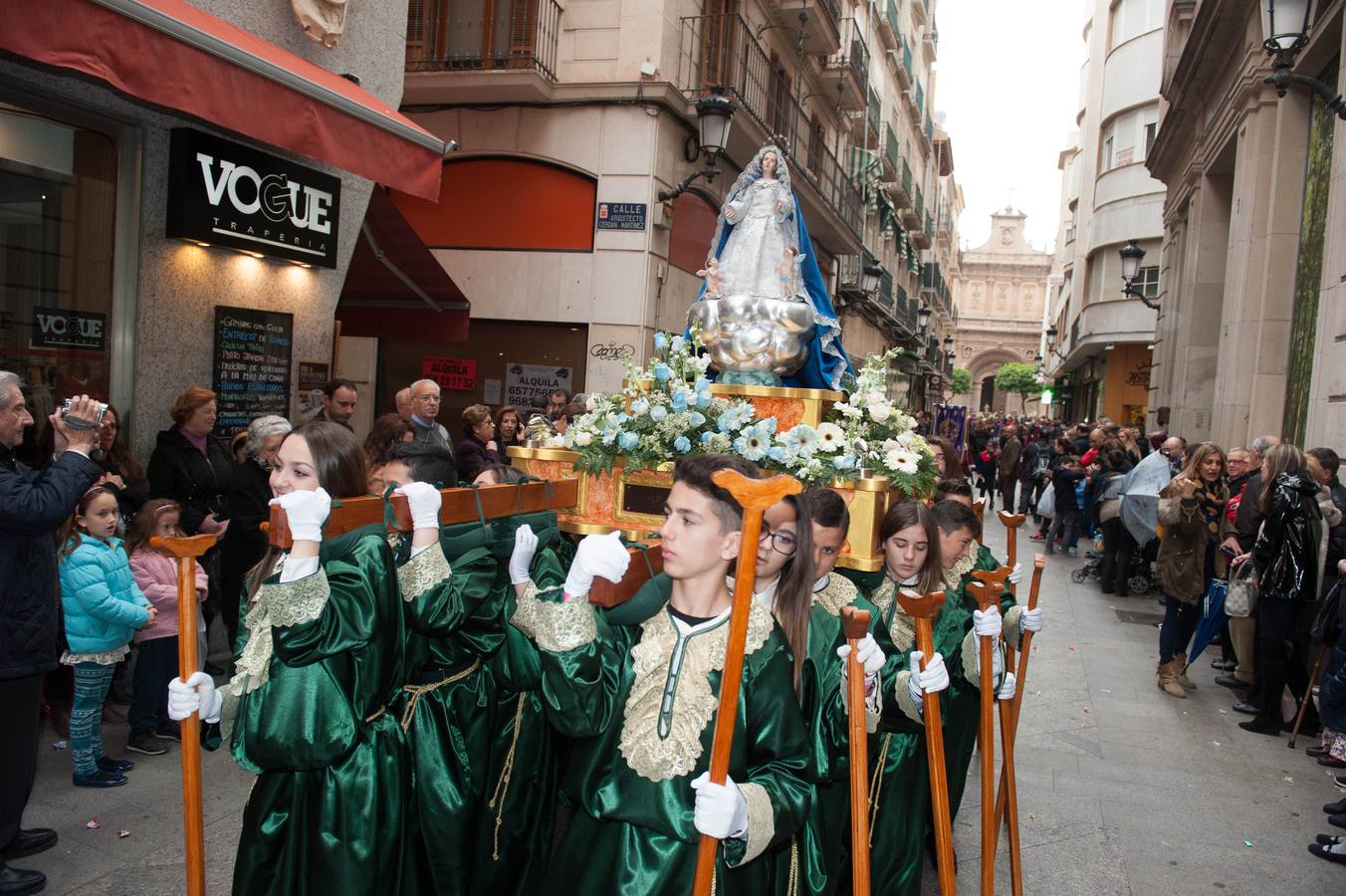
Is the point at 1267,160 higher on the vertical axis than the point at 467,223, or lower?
higher

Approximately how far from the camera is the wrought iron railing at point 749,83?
42.8 ft

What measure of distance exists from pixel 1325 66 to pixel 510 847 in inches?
416

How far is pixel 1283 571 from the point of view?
6.37 m

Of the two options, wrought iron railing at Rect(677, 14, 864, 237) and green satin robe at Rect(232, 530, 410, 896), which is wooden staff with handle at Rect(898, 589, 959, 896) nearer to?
green satin robe at Rect(232, 530, 410, 896)

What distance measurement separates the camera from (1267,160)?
36.4 feet

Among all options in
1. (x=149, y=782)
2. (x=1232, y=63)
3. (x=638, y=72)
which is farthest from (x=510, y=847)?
(x=1232, y=63)

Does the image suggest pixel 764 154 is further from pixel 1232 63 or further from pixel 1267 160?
pixel 1232 63

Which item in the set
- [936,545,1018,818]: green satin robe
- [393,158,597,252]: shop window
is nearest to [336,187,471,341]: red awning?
[393,158,597,252]: shop window

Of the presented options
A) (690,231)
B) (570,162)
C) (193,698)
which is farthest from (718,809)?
(690,231)

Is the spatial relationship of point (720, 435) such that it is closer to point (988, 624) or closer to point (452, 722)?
point (988, 624)

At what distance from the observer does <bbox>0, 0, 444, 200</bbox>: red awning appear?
4.48 meters

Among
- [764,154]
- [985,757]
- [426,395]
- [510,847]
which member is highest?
[764,154]

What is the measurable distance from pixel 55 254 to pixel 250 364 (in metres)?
1.48

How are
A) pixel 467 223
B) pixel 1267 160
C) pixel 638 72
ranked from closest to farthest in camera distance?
pixel 1267 160 < pixel 638 72 < pixel 467 223
